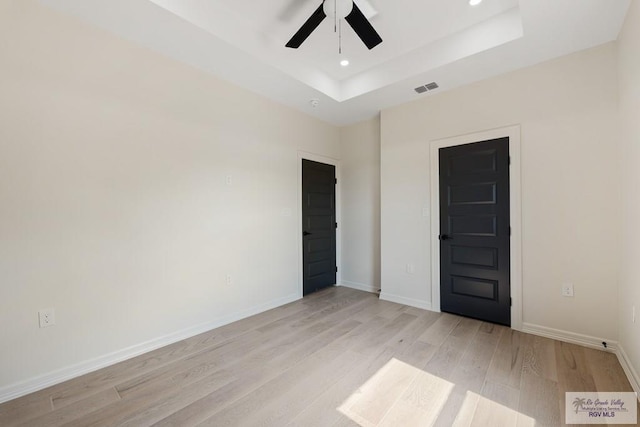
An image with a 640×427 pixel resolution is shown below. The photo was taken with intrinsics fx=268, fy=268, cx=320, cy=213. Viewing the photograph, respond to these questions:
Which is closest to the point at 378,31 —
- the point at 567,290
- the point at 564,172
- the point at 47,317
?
the point at 564,172

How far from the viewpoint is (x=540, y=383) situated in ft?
6.38

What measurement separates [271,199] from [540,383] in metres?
3.15

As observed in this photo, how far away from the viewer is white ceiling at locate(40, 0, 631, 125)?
2113 millimetres

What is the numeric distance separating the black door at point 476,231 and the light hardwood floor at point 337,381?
0.37 meters

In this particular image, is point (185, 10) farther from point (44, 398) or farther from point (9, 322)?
point (44, 398)

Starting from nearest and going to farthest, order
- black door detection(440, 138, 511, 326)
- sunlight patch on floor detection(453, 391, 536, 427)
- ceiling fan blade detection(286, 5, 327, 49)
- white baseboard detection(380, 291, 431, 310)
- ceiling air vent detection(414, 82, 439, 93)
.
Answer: sunlight patch on floor detection(453, 391, 536, 427)
ceiling fan blade detection(286, 5, 327, 49)
black door detection(440, 138, 511, 326)
ceiling air vent detection(414, 82, 439, 93)
white baseboard detection(380, 291, 431, 310)

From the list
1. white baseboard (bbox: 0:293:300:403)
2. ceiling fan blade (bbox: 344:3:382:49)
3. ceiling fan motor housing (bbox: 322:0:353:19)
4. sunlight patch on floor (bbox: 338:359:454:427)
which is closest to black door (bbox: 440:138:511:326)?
sunlight patch on floor (bbox: 338:359:454:427)

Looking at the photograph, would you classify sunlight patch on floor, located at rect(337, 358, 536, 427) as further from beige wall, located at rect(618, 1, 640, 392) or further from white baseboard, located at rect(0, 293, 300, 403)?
white baseboard, located at rect(0, 293, 300, 403)

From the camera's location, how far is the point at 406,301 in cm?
369

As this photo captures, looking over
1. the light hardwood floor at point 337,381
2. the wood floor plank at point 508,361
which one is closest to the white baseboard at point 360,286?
the light hardwood floor at point 337,381

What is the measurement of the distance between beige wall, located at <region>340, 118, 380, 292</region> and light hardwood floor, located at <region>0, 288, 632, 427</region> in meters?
1.53

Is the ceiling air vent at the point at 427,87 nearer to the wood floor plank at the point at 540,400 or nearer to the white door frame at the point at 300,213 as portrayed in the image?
the white door frame at the point at 300,213

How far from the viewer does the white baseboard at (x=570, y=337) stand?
7.79ft

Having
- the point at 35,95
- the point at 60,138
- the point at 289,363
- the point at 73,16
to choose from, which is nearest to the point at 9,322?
the point at 60,138
